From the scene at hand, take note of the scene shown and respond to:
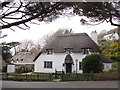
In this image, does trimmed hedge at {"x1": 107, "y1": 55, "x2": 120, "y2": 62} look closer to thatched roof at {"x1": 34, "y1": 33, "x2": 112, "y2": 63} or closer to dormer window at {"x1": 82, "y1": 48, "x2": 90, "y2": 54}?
thatched roof at {"x1": 34, "y1": 33, "x2": 112, "y2": 63}

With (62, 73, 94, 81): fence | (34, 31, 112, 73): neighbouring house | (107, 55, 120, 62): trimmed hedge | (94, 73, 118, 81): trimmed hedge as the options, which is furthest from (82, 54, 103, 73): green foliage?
(107, 55, 120, 62): trimmed hedge

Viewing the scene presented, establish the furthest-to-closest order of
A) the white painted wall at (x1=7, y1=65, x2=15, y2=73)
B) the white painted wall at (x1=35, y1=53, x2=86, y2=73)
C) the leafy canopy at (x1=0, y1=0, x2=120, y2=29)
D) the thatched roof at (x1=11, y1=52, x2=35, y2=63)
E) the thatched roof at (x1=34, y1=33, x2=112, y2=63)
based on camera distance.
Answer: the thatched roof at (x1=11, y1=52, x2=35, y2=63), the white painted wall at (x1=7, y1=65, x2=15, y2=73), the white painted wall at (x1=35, y1=53, x2=86, y2=73), the thatched roof at (x1=34, y1=33, x2=112, y2=63), the leafy canopy at (x1=0, y1=0, x2=120, y2=29)

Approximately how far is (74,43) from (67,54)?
192 cm

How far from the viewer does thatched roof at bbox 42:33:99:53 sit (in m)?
27.8

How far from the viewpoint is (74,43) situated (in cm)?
2903

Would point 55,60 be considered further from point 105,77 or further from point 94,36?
point 105,77

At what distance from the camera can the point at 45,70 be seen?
2950cm

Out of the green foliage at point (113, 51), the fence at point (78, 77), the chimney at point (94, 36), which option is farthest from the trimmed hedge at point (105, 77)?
the chimney at point (94, 36)

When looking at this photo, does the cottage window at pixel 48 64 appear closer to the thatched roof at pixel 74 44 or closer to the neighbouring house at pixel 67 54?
the neighbouring house at pixel 67 54

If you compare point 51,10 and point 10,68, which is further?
point 10,68

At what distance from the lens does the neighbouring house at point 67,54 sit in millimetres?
27625

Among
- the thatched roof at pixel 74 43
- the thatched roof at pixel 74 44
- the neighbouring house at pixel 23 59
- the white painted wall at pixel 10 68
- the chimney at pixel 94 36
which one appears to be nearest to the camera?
the thatched roof at pixel 74 44

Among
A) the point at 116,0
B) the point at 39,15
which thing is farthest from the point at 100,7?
the point at 39,15

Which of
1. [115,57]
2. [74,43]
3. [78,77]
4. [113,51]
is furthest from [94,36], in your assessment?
[78,77]
